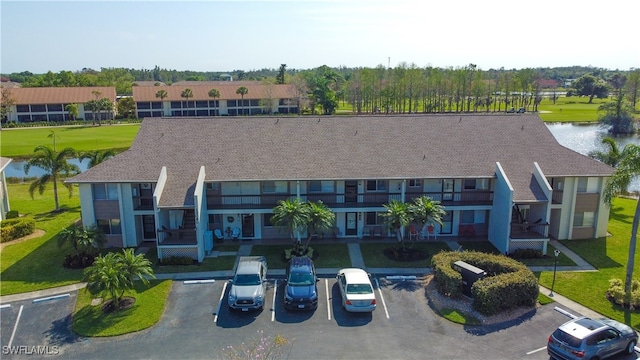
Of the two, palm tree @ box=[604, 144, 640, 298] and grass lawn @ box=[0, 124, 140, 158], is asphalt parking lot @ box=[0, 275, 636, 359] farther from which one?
grass lawn @ box=[0, 124, 140, 158]

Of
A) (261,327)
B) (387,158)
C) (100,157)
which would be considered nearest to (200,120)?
(100,157)

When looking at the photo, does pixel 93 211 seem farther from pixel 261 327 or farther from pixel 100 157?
pixel 261 327

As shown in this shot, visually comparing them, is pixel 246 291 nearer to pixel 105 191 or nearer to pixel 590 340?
pixel 105 191

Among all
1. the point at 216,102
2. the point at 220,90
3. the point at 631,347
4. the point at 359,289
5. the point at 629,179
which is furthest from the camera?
the point at 220,90

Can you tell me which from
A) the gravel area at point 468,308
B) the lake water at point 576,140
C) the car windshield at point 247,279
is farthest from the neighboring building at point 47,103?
the gravel area at point 468,308

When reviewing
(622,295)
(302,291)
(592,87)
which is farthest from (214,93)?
(592,87)
